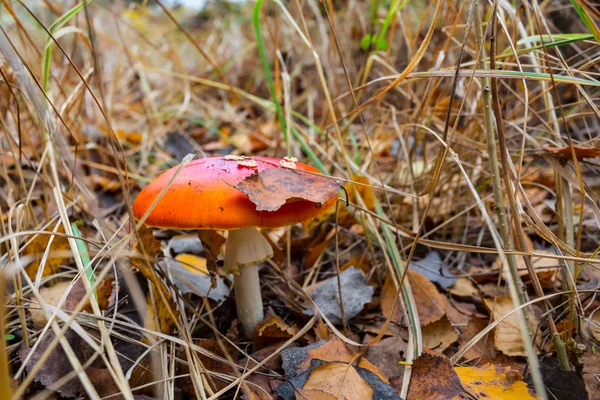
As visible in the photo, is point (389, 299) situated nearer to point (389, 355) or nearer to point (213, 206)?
point (389, 355)

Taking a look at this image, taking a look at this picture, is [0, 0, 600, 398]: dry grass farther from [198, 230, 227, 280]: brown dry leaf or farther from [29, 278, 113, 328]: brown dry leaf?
[198, 230, 227, 280]: brown dry leaf

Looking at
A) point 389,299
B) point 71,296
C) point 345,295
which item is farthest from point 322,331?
point 71,296

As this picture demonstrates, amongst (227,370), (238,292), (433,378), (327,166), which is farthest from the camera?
(327,166)

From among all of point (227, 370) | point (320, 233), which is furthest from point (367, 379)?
point (320, 233)

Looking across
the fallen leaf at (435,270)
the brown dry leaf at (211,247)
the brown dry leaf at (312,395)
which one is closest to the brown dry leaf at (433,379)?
the brown dry leaf at (312,395)

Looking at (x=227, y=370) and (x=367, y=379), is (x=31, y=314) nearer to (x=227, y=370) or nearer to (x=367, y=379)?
(x=227, y=370)

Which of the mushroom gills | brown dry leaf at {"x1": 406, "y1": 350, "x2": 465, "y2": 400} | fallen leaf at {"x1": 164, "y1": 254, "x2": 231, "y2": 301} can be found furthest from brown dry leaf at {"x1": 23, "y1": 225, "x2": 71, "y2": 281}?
brown dry leaf at {"x1": 406, "y1": 350, "x2": 465, "y2": 400}
